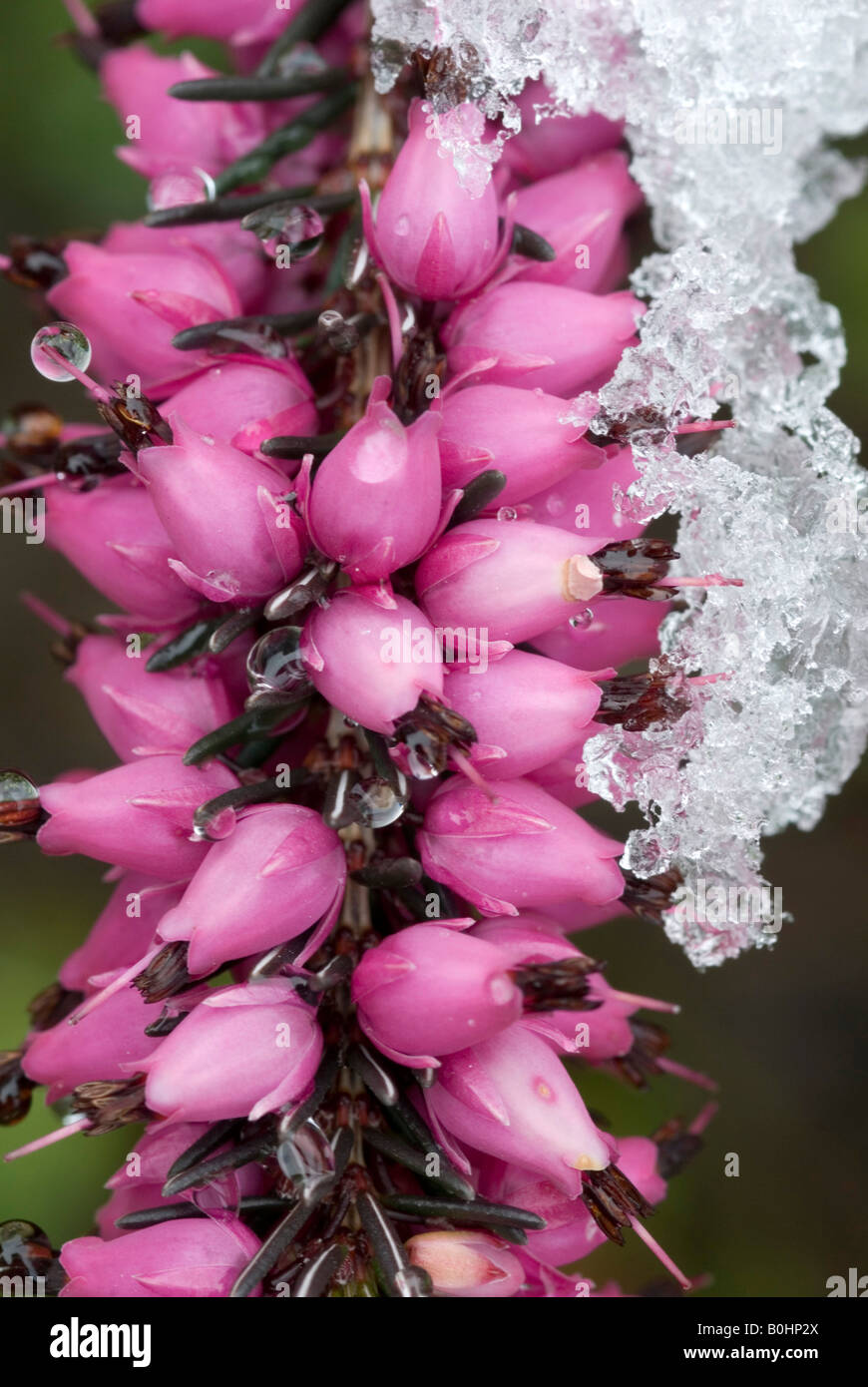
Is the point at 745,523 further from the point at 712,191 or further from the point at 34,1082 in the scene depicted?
the point at 34,1082

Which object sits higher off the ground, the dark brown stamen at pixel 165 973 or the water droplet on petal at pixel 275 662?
the water droplet on petal at pixel 275 662

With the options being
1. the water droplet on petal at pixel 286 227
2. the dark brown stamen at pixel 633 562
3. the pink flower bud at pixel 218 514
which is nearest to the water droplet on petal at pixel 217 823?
the pink flower bud at pixel 218 514

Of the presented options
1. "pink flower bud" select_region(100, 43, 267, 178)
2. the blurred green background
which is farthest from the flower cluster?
the blurred green background

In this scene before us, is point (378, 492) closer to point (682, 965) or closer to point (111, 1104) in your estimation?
point (111, 1104)

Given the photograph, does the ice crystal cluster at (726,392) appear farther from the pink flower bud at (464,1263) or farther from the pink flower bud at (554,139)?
the pink flower bud at (464,1263)

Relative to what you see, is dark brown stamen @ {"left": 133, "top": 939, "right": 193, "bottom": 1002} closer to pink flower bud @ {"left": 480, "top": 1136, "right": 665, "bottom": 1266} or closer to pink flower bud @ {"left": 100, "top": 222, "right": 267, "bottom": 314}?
pink flower bud @ {"left": 480, "top": 1136, "right": 665, "bottom": 1266}
